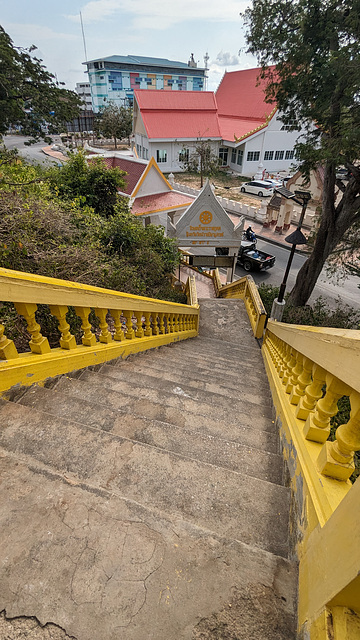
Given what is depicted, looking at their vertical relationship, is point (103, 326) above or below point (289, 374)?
above

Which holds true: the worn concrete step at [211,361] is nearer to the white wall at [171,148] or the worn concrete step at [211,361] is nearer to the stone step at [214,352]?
the stone step at [214,352]

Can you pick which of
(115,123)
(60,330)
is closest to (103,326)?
(60,330)

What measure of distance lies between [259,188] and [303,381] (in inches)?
1041

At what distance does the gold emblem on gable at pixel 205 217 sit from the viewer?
10.2 metres

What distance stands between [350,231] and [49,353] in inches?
410

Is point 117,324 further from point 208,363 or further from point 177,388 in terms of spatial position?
point 208,363

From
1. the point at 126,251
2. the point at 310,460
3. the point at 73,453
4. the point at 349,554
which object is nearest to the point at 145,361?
the point at 73,453

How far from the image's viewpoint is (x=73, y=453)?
1.71m

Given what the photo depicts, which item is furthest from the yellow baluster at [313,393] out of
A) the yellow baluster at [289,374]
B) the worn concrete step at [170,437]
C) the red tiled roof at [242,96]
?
the red tiled roof at [242,96]

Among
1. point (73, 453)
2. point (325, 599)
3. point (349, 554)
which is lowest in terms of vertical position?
point (73, 453)

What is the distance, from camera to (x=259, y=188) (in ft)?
83.4

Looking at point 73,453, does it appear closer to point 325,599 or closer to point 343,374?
point 325,599

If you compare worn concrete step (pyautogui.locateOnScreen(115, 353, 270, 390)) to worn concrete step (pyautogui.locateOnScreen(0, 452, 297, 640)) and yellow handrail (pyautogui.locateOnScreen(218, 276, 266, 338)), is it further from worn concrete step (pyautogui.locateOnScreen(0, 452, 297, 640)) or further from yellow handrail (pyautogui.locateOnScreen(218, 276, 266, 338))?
yellow handrail (pyautogui.locateOnScreen(218, 276, 266, 338))

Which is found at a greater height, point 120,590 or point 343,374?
point 343,374
